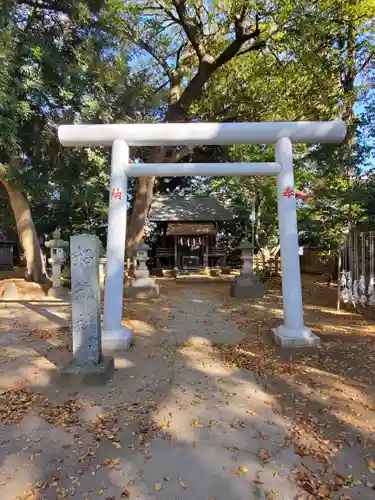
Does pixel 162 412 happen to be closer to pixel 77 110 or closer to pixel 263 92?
pixel 77 110

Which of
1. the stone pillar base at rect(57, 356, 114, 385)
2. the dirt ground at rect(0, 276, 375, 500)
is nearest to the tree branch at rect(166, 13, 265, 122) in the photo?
the dirt ground at rect(0, 276, 375, 500)

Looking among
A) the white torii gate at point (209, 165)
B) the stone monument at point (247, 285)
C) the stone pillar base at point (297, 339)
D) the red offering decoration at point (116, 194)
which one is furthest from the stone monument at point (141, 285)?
the stone pillar base at point (297, 339)

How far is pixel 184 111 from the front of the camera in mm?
14516

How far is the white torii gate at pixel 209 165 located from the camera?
5.98 m

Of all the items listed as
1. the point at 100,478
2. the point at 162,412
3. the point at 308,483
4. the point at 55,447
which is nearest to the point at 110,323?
the point at 162,412

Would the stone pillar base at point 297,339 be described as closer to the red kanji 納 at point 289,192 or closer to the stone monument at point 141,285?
the red kanji 納 at point 289,192

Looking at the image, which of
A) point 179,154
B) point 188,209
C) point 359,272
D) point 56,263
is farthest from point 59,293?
point 188,209

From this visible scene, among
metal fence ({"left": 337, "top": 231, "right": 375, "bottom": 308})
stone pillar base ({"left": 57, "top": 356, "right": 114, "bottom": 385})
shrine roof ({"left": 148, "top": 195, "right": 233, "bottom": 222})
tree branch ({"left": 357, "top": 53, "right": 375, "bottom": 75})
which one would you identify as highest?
tree branch ({"left": 357, "top": 53, "right": 375, "bottom": 75})

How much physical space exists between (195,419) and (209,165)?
4153 mm

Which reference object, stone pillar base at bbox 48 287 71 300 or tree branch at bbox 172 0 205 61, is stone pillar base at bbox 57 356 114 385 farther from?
tree branch at bbox 172 0 205 61

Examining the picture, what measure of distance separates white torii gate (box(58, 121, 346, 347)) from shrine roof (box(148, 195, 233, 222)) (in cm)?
1267

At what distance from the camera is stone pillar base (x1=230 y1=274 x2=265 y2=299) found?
1129cm

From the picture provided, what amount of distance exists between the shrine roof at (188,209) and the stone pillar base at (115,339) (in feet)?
43.7

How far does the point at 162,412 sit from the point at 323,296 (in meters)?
8.36
